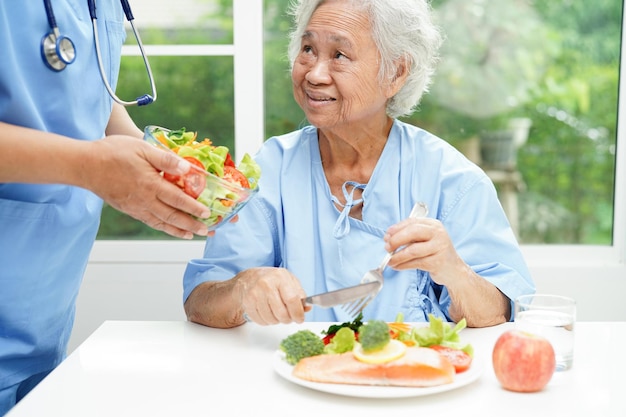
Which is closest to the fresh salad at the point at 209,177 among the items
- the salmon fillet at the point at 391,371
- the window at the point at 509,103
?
the salmon fillet at the point at 391,371

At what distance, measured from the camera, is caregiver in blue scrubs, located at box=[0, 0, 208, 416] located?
1.20 metres

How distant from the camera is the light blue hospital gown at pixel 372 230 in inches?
67.9

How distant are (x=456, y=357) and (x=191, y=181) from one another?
1.70 feet

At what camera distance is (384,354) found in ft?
3.94

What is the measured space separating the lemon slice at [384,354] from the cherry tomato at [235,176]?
14.1 inches

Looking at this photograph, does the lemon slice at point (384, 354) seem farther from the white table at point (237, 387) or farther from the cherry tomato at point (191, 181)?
the cherry tomato at point (191, 181)

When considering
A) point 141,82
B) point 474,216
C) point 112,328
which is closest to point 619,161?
point 474,216

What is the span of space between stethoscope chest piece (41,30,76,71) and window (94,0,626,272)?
1.26m

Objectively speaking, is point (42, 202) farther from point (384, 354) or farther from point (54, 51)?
point (384, 354)

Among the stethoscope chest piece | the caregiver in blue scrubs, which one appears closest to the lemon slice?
the caregiver in blue scrubs

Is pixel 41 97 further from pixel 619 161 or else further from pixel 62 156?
pixel 619 161

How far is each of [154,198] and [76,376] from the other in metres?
0.34

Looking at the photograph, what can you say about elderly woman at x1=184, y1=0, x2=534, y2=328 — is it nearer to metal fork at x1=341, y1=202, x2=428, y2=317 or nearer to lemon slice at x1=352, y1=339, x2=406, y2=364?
metal fork at x1=341, y1=202, x2=428, y2=317

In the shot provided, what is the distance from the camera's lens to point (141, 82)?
2.72m
